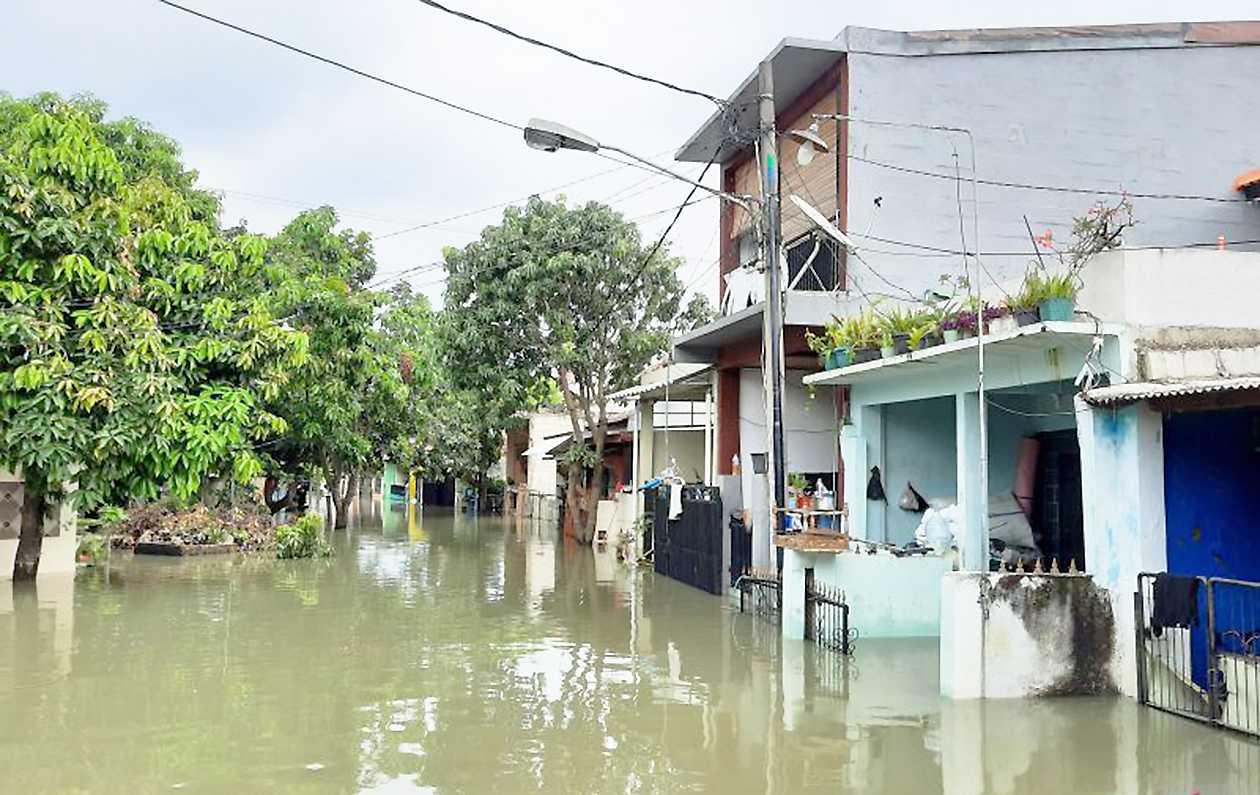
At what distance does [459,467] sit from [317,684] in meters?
34.8

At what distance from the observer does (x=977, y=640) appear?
945 centimetres

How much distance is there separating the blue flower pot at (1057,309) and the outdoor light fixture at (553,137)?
5113 millimetres

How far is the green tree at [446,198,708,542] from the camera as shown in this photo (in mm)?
25375

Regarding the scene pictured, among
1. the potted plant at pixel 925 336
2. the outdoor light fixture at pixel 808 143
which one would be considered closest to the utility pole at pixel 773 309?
the outdoor light fixture at pixel 808 143

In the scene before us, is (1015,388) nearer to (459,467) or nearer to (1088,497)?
(1088,497)

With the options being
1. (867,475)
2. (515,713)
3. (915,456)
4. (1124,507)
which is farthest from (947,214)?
(515,713)

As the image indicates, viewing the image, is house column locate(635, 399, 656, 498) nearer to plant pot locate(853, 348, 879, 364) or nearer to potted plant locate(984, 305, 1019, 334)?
plant pot locate(853, 348, 879, 364)

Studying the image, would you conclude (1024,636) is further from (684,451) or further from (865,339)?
(684,451)

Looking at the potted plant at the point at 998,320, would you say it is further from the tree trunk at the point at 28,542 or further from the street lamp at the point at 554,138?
the tree trunk at the point at 28,542

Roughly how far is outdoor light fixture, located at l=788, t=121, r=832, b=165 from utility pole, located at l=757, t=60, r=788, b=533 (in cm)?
47

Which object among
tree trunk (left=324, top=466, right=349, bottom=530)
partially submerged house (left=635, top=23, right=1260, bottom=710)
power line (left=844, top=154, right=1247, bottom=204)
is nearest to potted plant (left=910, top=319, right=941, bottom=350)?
partially submerged house (left=635, top=23, right=1260, bottom=710)

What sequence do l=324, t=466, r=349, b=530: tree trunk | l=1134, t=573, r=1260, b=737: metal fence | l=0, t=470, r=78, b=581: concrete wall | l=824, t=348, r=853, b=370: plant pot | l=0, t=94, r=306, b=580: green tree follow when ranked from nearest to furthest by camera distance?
l=1134, t=573, r=1260, b=737: metal fence → l=824, t=348, r=853, b=370: plant pot → l=0, t=94, r=306, b=580: green tree → l=0, t=470, r=78, b=581: concrete wall → l=324, t=466, r=349, b=530: tree trunk

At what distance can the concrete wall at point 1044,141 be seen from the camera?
15.5m

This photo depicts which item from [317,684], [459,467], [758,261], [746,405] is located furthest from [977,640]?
[459,467]
